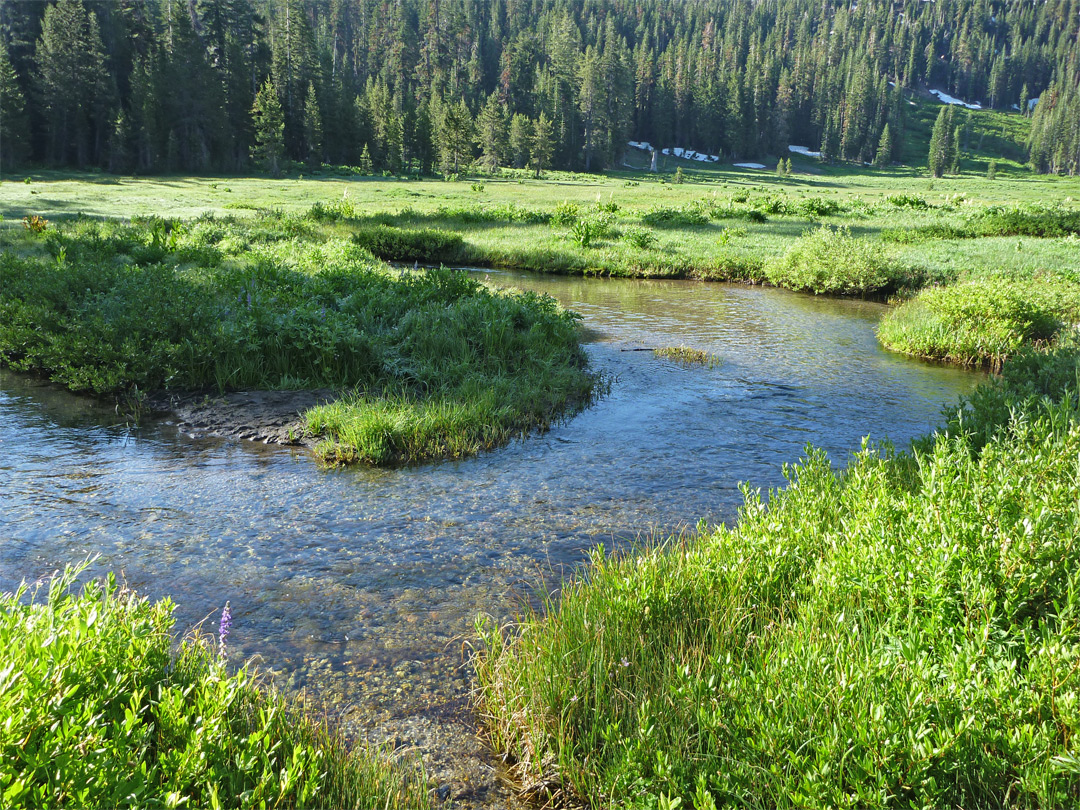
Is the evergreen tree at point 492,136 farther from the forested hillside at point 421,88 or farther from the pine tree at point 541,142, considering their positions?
the pine tree at point 541,142

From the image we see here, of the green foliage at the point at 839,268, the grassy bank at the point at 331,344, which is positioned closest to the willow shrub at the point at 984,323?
the green foliage at the point at 839,268

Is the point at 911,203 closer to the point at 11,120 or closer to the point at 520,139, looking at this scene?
the point at 520,139

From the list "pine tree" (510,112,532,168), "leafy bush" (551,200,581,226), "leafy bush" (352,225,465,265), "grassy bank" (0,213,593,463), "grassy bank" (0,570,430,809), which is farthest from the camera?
"pine tree" (510,112,532,168)

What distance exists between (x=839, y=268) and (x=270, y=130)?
232ft

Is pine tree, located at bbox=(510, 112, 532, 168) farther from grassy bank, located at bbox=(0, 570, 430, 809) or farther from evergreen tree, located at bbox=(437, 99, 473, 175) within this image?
grassy bank, located at bbox=(0, 570, 430, 809)

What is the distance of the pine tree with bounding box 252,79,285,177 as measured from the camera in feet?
257

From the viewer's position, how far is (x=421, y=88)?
13250 cm

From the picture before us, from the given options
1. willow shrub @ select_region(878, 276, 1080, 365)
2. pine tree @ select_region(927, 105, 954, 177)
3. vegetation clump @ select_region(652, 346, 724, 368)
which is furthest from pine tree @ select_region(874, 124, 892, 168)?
vegetation clump @ select_region(652, 346, 724, 368)

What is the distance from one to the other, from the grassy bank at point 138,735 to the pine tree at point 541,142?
316ft

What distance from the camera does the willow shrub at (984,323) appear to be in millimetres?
15797

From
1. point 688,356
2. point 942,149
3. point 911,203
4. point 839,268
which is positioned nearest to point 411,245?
point 839,268

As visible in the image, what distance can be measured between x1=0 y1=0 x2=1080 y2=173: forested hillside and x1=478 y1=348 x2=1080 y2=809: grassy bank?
79.6 metres

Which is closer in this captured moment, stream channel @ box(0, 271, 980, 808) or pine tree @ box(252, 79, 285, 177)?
stream channel @ box(0, 271, 980, 808)

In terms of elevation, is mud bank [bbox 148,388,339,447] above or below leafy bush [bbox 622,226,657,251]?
below
